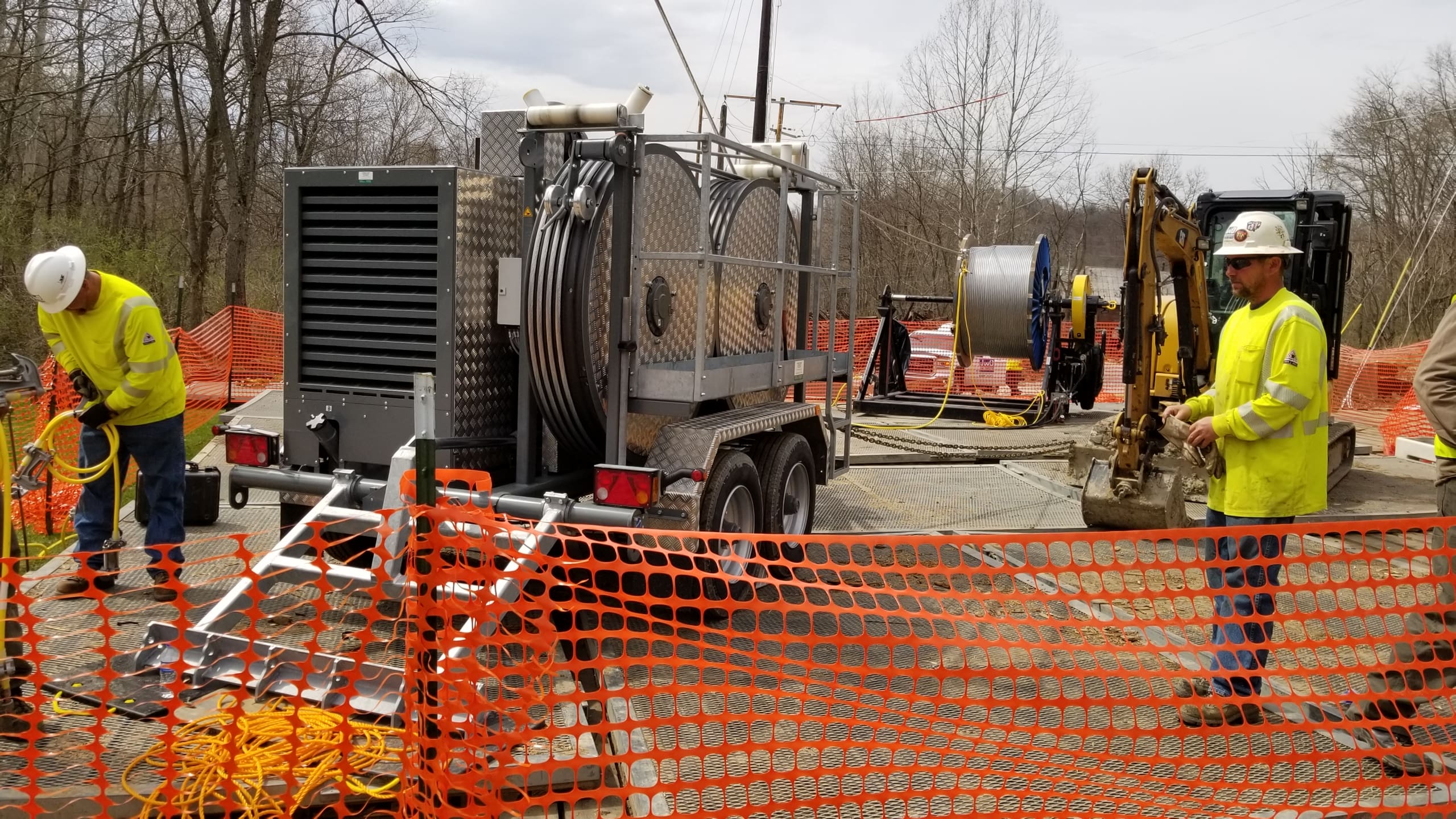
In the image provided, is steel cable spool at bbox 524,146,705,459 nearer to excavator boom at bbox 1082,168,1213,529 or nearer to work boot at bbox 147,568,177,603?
work boot at bbox 147,568,177,603

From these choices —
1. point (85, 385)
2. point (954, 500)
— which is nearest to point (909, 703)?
point (85, 385)

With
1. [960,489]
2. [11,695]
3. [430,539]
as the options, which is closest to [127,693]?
[11,695]

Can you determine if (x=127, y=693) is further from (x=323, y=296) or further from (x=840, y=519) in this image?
(x=840, y=519)

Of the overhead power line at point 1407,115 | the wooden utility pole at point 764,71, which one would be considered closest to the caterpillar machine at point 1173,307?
the wooden utility pole at point 764,71

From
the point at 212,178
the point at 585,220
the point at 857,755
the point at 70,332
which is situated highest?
the point at 212,178

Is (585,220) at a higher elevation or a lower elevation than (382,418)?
higher

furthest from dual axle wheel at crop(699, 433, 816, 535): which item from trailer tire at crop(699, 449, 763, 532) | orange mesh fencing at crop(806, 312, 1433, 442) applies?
orange mesh fencing at crop(806, 312, 1433, 442)

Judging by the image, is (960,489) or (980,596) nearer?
(980,596)

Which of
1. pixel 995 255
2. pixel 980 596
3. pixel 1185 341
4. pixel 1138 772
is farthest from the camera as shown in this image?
pixel 995 255

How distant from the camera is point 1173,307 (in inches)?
393

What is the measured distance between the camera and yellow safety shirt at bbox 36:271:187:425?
5.66 metres

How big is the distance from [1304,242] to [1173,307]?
3.81 feet

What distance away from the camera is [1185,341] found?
7430 millimetres

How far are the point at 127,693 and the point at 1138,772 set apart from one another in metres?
3.88
